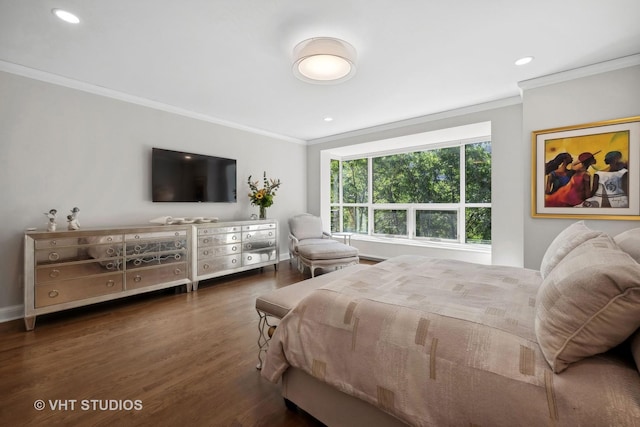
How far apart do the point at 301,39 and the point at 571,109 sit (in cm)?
286

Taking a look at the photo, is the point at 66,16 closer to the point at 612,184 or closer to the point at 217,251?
the point at 217,251

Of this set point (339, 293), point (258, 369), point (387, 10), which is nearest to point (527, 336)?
point (339, 293)

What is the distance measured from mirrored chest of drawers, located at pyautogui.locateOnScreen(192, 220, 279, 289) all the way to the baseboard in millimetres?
1566

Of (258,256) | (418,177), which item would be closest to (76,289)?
(258,256)

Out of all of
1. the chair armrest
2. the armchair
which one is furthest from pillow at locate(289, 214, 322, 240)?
the chair armrest

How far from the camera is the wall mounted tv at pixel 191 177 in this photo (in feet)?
11.5

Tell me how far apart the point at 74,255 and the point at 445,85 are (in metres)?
4.30

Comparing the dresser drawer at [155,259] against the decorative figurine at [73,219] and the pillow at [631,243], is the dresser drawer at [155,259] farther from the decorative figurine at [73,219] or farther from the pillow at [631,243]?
the pillow at [631,243]

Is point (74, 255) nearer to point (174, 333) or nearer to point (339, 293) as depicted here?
point (174, 333)

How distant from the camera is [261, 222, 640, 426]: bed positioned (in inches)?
30.1

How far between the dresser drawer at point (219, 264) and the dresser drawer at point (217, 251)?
0.06m

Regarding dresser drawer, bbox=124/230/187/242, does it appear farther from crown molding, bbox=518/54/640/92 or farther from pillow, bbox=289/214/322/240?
crown molding, bbox=518/54/640/92

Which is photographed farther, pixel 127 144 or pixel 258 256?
pixel 258 256
